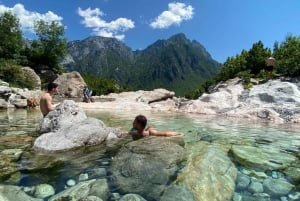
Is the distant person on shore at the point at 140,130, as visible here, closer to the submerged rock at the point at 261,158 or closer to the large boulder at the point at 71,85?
the submerged rock at the point at 261,158

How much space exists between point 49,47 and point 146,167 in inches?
2598

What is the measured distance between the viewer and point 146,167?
6.71 m

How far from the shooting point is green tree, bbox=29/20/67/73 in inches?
2554

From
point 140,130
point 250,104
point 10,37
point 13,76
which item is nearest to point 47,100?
point 140,130

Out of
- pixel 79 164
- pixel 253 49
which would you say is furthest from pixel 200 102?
pixel 79 164

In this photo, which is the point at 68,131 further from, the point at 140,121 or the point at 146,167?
the point at 146,167

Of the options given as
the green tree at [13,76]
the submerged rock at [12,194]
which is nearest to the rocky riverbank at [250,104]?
the green tree at [13,76]

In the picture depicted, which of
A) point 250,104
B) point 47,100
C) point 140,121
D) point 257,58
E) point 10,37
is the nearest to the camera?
point 140,121

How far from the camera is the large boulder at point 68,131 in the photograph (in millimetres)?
9188

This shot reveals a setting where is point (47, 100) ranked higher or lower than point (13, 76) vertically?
lower

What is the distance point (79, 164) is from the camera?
7.76 meters

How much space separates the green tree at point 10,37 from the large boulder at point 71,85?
50.8 ft

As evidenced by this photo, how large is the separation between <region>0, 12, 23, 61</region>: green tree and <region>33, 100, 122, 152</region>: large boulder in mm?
51536

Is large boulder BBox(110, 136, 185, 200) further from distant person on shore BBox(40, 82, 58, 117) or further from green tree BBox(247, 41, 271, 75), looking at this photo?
green tree BBox(247, 41, 271, 75)
